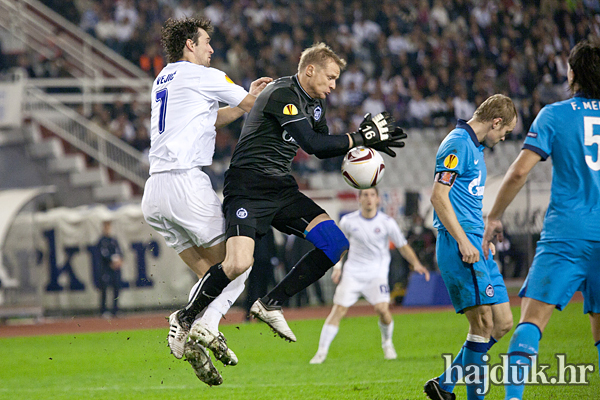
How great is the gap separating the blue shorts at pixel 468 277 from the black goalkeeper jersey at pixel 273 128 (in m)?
1.37

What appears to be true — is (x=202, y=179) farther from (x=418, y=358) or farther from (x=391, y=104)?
(x=391, y=104)

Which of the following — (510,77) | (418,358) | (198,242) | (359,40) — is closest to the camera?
(198,242)

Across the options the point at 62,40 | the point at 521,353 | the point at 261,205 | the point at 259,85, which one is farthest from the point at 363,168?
the point at 62,40

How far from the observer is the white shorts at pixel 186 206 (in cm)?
589

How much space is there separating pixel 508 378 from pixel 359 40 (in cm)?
1895

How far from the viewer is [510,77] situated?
2048cm

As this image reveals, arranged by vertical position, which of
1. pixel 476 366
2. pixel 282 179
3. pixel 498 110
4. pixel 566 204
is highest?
pixel 498 110

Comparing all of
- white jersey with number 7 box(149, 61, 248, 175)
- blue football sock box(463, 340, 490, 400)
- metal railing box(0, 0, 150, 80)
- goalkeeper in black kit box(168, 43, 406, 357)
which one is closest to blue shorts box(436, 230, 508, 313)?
blue football sock box(463, 340, 490, 400)

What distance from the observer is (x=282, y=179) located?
6.09 m

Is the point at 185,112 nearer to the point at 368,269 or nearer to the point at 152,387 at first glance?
the point at 152,387

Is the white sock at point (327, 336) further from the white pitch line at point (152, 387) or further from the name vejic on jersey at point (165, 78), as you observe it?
the name vejic on jersey at point (165, 78)

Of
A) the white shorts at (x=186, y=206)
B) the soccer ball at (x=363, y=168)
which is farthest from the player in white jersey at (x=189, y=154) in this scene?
the soccer ball at (x=363, y=168)

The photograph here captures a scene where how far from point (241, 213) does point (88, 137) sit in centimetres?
1447

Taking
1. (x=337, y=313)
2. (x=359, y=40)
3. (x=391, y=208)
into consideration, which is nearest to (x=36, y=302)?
(x=391, y=208)
